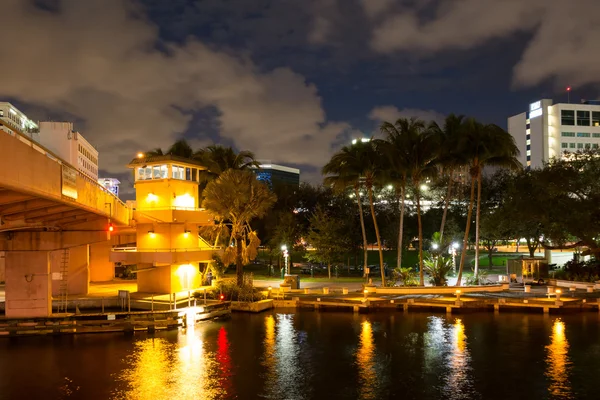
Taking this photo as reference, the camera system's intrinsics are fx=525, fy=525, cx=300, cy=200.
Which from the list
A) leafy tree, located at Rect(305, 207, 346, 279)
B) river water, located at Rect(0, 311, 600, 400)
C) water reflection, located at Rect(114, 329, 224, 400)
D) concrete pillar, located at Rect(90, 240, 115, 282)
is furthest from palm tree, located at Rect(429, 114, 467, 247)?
concrete pillar, located at Rect(90, 240, 115, 282)

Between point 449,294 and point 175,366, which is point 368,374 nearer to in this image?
point 175,366

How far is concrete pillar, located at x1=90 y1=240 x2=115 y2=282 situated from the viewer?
5641 centimetres

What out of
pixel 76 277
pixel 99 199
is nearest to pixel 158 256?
pixel 76 277

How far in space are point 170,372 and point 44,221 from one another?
13990 millimetres

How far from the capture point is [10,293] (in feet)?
111

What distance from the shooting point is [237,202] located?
42344 millimetres

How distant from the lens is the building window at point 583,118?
14438cm

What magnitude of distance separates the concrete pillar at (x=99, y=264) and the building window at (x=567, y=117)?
427 ft

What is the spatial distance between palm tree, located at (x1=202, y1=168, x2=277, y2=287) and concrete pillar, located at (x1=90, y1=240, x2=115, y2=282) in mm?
20128

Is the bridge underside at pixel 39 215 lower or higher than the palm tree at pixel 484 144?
lower

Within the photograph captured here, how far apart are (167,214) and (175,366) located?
799 inches

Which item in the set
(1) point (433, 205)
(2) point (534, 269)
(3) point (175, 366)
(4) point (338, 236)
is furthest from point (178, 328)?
(1) point (433, 205)

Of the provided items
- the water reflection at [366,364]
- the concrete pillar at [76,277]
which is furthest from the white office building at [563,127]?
the concrete pillar at [76,277]

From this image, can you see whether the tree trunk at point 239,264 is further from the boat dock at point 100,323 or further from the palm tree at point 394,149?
the palm tree at point 394,149
